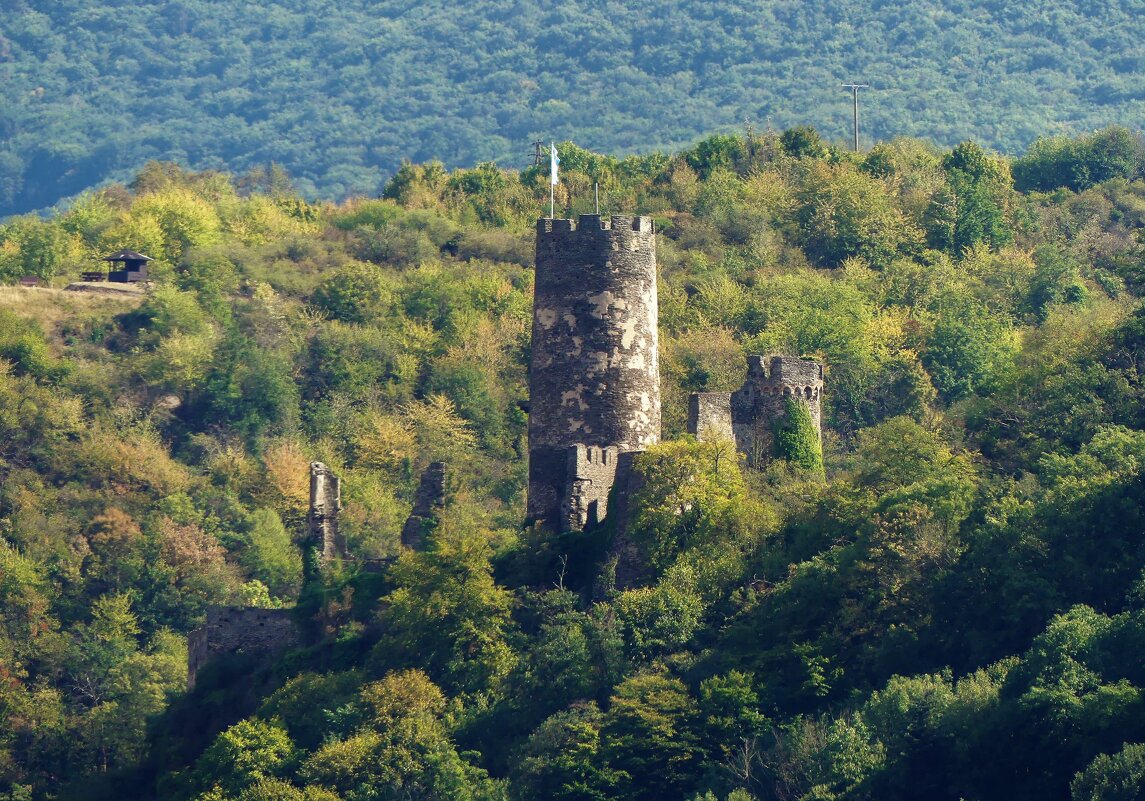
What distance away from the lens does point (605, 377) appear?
57750 millimetres

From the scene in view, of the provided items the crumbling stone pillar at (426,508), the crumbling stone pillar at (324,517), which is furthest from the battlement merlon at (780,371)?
the crumbling stone pillar at (324,517)

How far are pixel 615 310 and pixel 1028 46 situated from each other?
11576 cm

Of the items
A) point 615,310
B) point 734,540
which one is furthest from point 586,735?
point 615,310

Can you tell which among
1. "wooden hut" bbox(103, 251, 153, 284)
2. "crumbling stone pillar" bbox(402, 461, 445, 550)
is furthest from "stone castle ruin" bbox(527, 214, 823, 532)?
"wooden hut" bbox(103, 251, 153, 284)

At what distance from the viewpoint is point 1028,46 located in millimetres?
169750

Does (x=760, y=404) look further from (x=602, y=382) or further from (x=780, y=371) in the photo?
(x=602, y=382)

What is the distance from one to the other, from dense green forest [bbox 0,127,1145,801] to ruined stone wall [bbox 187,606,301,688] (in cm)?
54

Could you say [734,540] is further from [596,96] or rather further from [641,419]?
[596,96]

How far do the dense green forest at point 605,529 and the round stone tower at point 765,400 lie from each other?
1.94 feet

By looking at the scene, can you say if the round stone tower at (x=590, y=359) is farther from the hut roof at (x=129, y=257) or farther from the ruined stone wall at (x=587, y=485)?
the hut roof at (x=129, y=257)

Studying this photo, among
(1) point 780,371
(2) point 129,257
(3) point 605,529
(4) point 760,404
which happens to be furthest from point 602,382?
(2) point 129,257

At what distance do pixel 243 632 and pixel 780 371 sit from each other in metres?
12.0

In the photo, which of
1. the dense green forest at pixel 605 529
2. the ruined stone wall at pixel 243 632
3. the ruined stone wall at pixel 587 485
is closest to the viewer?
the dense green forest at pixel 605 529

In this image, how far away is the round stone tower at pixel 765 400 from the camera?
58062mm
